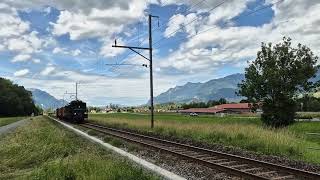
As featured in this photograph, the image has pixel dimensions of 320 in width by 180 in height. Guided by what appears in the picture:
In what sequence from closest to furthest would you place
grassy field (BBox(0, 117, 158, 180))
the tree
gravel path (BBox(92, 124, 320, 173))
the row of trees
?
grassy field (BBox(0, 117, 158, 180)) → gravel path (BBox(92, 124, 320, 173)) → the tree → the row of trees

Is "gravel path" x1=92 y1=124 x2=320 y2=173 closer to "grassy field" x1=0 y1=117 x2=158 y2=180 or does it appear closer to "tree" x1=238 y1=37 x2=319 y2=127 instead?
"grassy field" x1=0 y1=117 x2=158 y2=180

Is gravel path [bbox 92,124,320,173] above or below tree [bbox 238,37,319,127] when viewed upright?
below

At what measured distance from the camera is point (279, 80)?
157 ft

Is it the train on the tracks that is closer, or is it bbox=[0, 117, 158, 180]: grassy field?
bbox=[0, 117, 158, 180]: grassy field

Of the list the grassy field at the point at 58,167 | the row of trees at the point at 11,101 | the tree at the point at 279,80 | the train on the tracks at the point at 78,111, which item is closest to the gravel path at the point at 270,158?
the grassy field at the point at 58,167

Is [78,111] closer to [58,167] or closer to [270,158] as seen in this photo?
[270,158]

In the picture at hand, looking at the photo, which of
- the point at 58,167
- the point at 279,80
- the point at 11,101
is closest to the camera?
the point at 58,167

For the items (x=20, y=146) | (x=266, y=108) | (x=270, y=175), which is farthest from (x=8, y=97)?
(x=270, y=175)

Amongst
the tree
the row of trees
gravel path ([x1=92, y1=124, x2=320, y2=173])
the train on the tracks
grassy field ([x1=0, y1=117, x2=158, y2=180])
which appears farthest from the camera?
the row of trees

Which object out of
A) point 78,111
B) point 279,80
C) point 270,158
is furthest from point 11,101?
point 270,158

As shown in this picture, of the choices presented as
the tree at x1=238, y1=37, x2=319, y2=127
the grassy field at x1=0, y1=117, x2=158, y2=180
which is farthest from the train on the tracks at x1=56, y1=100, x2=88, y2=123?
the grassy field at x1=0, y1=117, x2=158, y2=180

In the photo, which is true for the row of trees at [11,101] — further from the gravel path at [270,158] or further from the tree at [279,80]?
the gravel path at [270,158]

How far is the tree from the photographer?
47531 millimetres

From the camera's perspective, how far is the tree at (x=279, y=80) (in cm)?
4753
